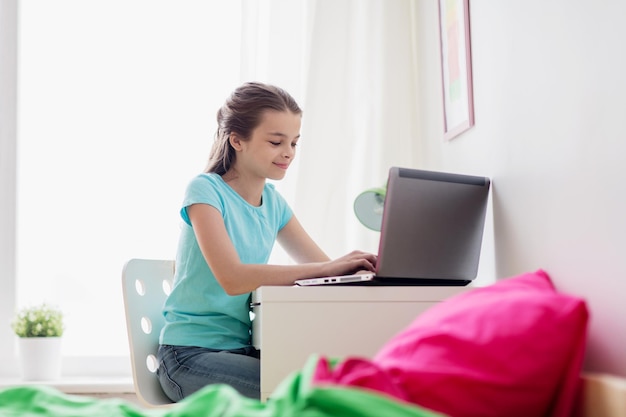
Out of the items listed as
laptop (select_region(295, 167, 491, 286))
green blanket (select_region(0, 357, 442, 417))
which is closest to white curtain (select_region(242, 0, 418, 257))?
laptop (select_region(295, 167, 491, 286))

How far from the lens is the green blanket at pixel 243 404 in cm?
71

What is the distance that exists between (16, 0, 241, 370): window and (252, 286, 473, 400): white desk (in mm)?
1191

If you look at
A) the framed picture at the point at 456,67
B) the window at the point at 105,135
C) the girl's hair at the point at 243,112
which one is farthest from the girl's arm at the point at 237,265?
the window at the point at 105,135

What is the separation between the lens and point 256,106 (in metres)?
1.90

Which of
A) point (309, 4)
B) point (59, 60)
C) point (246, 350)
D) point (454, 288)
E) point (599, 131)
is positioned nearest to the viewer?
point (599, 131)

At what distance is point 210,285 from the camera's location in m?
1.83

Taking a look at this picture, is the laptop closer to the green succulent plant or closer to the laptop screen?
the laptop screen

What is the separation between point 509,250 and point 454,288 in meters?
0.19

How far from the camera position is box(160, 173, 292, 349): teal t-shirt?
177 centimetres

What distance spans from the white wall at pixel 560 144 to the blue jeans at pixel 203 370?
2.00ft

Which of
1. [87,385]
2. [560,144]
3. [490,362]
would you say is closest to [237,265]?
[560,144]

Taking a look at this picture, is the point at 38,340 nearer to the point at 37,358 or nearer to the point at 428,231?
the point at 37,358

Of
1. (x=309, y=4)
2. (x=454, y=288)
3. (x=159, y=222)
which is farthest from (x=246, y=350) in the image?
(x=309, y=4)

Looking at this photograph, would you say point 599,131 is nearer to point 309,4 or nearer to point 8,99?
point 309,4
